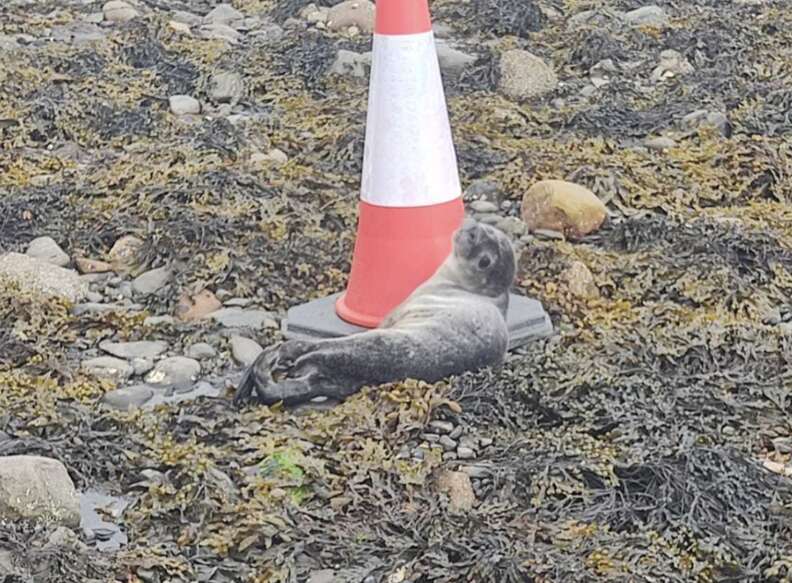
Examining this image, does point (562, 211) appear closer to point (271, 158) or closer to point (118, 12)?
point (271, 158)

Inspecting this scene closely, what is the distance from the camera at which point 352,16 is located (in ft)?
36.9

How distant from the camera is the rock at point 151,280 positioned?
653 cm

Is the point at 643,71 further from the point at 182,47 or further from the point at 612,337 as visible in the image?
the point at 612,337

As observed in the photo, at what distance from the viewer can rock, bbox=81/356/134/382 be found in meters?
5.61

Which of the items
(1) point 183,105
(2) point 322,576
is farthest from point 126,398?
(1) point 183,105

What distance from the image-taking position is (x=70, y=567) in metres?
4.09

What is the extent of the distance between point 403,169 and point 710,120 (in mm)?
3280

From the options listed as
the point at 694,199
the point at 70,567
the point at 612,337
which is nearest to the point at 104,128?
the point at 694,199

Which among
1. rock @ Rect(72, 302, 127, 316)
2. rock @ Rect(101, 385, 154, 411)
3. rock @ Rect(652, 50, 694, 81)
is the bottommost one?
rock @ Rect(652, 50, 694, 81)

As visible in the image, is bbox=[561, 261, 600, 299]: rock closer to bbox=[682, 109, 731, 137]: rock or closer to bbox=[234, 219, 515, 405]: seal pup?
bbox=[234, 219, 515, 405]: seal pup

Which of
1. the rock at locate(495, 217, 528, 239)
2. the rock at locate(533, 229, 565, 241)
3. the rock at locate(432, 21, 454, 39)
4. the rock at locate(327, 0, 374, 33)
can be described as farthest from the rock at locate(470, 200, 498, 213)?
the rock at locate(327, 0, 374, 33)

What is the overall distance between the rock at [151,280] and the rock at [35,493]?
2082 millimetres

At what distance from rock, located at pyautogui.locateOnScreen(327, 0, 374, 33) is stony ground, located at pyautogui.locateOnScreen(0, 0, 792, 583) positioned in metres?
0.09

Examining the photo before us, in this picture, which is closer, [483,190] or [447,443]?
[447,443]
